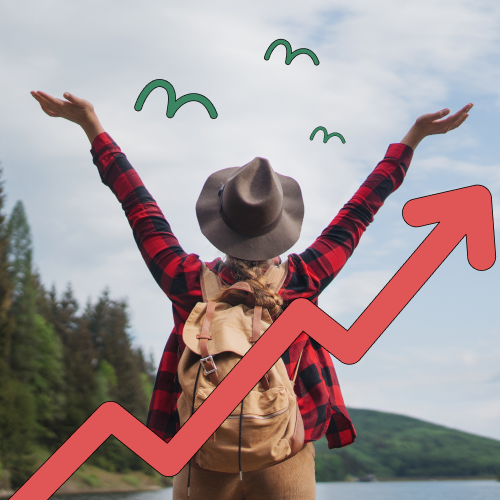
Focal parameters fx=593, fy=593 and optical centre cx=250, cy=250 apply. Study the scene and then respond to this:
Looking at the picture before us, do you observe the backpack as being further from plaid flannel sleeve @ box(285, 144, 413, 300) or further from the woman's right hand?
the woman's right hand

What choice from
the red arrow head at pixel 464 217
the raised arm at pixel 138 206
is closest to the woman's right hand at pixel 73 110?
the raised arm at pixel 138 206

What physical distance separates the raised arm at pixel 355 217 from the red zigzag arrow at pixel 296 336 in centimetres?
25

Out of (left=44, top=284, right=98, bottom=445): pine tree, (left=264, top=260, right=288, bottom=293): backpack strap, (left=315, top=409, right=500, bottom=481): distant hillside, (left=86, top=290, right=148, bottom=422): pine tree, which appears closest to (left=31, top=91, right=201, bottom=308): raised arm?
(left=264, top=260, right=288, bottom=293): backpack strap

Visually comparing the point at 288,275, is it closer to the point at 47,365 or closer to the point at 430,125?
the point at 430,125

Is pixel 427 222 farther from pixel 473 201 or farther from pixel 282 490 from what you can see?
pixel 282 490

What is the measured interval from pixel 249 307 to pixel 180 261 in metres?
0.31

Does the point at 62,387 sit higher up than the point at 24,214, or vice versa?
the point at 24,214

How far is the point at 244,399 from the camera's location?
5.50 feet

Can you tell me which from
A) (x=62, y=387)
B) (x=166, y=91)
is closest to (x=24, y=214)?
(x=62, y=387)

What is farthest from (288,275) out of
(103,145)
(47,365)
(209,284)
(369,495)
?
(369,495)

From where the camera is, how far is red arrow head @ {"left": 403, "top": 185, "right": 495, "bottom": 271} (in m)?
1.83

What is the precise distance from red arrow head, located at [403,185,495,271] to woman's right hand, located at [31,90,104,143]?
1205 mm

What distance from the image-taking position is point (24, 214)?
37.5 m

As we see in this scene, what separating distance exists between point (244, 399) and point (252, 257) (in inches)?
20.2
